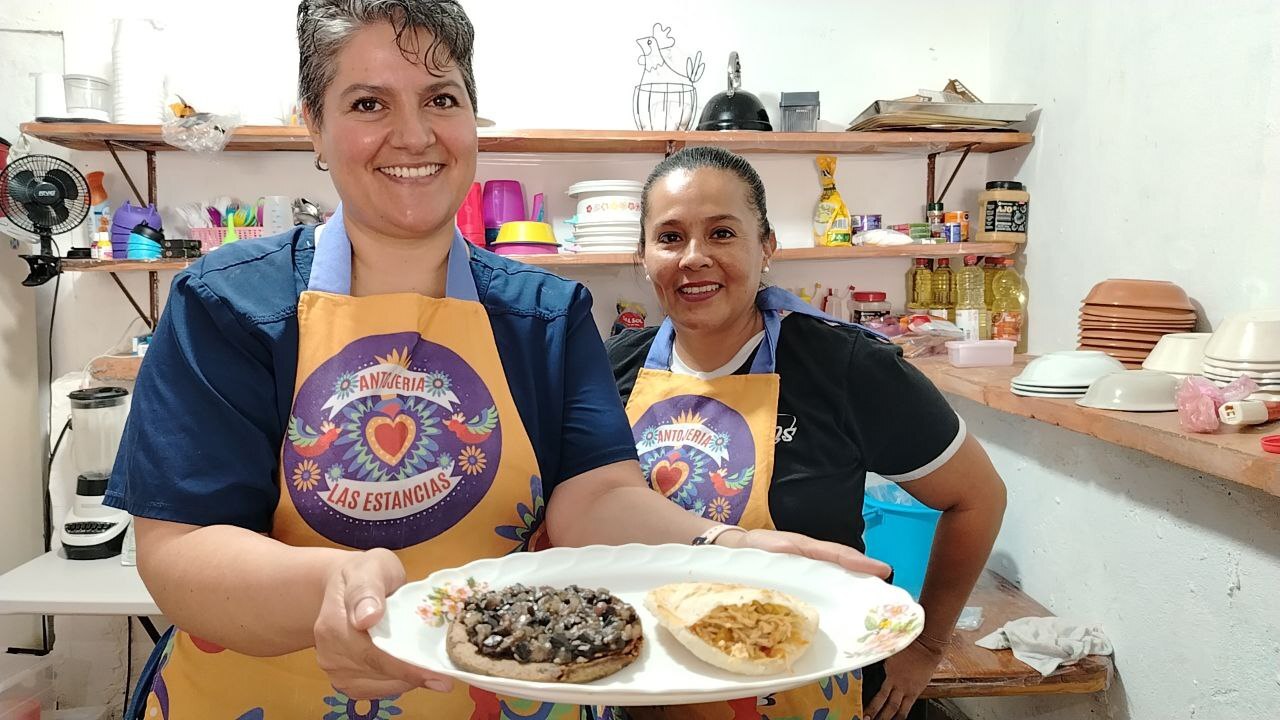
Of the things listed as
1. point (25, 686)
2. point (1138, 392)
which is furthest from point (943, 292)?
point (25, 686)

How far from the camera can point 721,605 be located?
105 cm

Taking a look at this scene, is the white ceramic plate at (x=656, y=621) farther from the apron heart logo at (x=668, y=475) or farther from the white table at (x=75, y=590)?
the white table at (x=75, y=590)

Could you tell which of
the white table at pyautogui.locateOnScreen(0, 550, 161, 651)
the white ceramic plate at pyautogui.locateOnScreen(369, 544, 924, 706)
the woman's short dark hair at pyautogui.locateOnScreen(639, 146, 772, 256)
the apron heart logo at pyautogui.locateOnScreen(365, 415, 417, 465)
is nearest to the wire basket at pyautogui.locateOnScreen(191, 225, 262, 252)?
the white table at pyautogui.locateOnScreen(0, 550, 161, 651)

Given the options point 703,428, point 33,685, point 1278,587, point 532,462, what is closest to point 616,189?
point 703,428

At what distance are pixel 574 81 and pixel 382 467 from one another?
9.24 ft

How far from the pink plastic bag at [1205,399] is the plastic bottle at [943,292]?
1.95 meters

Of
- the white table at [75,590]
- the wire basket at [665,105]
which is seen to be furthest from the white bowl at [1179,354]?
the white table at [75,590]

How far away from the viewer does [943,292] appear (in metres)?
3.75

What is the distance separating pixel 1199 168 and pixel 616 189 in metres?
1.94

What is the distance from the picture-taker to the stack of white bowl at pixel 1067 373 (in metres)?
2.28

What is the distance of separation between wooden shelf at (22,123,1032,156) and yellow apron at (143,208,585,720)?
2.03 meters

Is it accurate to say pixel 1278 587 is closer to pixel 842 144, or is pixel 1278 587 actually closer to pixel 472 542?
pixel 472 542

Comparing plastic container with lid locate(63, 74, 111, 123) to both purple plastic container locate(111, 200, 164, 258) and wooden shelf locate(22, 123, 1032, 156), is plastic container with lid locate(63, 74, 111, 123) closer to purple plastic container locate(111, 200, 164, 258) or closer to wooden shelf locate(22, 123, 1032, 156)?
wooden shelf locate(22, 123, 1032, 156)

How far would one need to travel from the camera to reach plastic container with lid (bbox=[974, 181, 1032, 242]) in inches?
135
